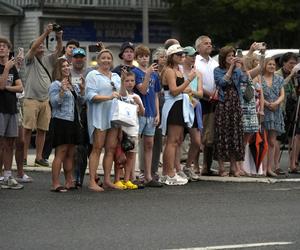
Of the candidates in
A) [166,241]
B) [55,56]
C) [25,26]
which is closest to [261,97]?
[55,56]

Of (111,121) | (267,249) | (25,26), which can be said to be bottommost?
(267,249)

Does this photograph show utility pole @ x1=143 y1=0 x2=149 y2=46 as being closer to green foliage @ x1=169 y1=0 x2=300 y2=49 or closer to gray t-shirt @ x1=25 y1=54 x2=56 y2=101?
green foliage @ x1=169 y1=0 x2=300 y2=49

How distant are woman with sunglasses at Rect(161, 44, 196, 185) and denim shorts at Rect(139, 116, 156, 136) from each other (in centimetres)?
31

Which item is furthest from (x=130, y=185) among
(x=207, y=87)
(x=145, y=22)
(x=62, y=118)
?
(x=145, y=22)

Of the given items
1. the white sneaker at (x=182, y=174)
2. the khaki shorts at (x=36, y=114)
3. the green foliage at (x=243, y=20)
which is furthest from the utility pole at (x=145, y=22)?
the white sneaker at (x=182, y=174)

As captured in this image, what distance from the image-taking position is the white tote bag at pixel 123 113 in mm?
12125

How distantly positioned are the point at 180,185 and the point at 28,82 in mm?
3310

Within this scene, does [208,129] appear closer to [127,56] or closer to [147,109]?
[147,109]

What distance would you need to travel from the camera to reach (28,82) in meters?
14.9

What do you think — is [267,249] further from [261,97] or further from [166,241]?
[261,97]

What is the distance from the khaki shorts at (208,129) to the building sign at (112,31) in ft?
71.1

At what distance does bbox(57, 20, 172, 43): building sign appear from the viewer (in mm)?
35438

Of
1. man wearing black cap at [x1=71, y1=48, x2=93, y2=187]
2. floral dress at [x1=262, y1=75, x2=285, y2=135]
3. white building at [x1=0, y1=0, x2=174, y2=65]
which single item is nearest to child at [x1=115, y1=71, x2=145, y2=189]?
man wearing black cap at [x1=71, y1=48, x2=93, y2=187]

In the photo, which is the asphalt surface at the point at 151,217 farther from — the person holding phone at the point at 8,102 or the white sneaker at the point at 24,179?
the person holding phone at the point at 8,102
